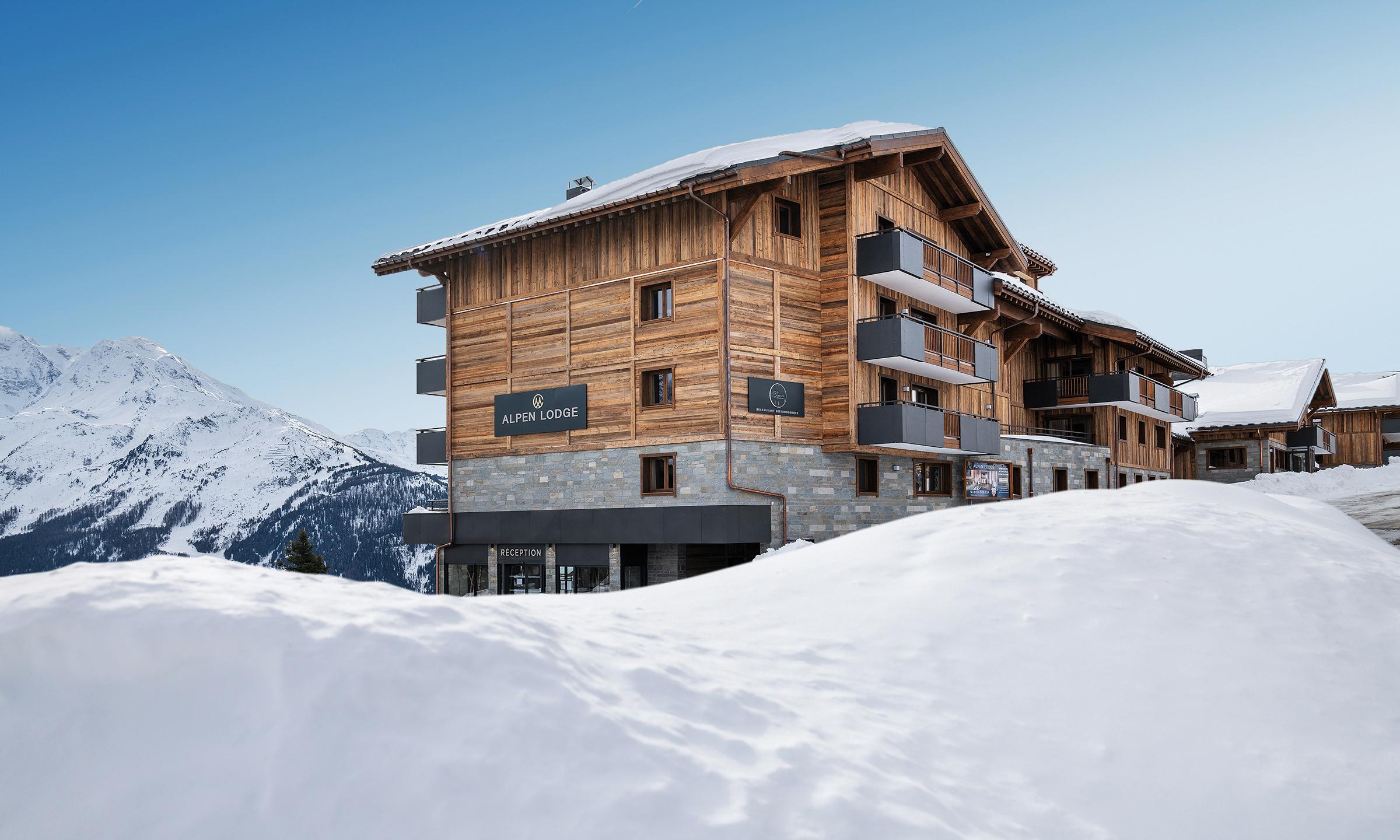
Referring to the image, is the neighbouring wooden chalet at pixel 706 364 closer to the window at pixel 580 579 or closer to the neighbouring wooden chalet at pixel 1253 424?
the window at pixel 580 579

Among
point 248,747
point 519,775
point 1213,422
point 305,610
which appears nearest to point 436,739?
point 519,775

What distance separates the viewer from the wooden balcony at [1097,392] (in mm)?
Result: 31719

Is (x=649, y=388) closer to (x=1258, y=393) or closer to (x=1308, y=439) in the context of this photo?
(x=1258, y=393)

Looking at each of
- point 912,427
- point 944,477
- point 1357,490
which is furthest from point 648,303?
point 1357,490

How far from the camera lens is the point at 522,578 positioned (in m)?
23.3

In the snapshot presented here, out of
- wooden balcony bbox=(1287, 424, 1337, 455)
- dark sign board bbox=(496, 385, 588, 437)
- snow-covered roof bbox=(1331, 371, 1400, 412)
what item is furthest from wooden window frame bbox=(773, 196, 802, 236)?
snow-covered roof bbox=(1331, 371, 1400, 412)

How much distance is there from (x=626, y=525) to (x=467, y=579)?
732 cm

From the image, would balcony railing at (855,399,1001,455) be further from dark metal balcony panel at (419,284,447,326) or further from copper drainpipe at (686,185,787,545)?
dark metal balcony panel at (419,284,447,326)

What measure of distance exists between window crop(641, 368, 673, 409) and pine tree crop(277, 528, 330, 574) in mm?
28830

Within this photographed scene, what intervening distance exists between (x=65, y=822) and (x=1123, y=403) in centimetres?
3424

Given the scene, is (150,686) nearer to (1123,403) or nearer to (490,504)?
(490,504)

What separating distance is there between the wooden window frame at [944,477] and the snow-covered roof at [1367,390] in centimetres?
4194

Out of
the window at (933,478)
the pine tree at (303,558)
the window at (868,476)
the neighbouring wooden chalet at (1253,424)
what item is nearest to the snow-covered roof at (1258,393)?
the neighbouring wooden chalet at (1253,424)

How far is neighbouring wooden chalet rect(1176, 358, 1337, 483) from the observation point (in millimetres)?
43969
